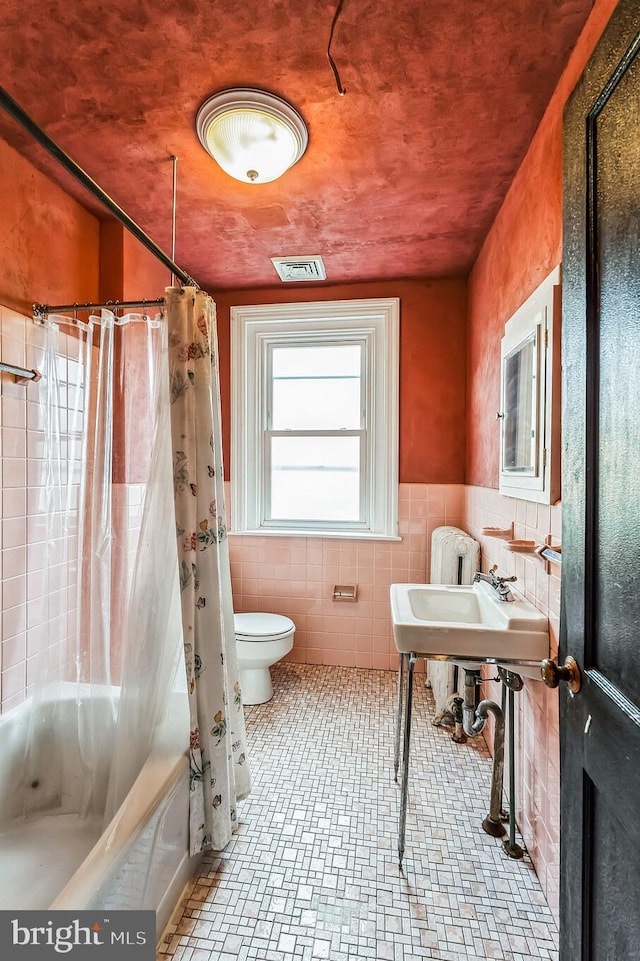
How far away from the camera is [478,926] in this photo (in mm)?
1188

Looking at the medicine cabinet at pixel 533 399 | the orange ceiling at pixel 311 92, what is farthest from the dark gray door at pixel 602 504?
the orange ceiling at pixel 311 92

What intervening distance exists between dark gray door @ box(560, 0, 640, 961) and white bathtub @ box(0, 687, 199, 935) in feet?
3.22

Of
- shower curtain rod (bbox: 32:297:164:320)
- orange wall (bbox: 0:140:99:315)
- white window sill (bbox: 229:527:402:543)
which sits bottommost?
white window sill (bbox: 229:527:402:543)

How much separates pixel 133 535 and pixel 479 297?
2.09 metres

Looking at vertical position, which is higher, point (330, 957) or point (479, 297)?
point (479, 297)

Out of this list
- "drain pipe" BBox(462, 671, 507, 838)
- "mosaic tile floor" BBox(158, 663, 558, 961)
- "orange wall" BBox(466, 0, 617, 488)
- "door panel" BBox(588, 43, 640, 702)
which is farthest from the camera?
"drain pipe" BBox(462, 671, 507, 838)

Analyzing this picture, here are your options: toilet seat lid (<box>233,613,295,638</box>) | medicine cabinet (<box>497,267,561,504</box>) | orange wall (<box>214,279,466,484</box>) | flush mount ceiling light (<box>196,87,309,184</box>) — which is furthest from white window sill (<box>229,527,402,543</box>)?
flush mount ceiling light (<box>196,87,309,184</box>)

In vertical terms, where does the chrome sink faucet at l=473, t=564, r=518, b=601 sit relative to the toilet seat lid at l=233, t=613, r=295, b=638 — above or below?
above

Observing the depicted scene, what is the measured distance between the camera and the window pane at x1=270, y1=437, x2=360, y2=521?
2.83 m

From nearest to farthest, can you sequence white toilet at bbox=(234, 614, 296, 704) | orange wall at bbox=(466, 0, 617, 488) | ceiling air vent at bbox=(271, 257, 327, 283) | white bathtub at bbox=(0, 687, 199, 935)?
white bathtub at bbox=(0, 687, 199, 935) → orange wall at bbox=(466, 0, 617, 488) → white toilet at bbox=(234, 614, 296, 704) → ceiling air vent at bbox=(271, 257, 327, 283)

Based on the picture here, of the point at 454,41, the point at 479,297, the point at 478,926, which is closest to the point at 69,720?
the point at 478,926

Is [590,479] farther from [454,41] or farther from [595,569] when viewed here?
[454,41]

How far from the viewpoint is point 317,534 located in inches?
108

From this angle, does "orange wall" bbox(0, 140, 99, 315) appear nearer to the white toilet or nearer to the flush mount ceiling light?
the flush mount ceiling light
